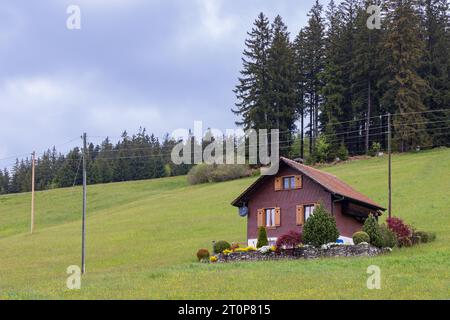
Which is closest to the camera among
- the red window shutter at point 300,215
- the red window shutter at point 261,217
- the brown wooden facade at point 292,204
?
the brown wooden facade at point 292,204

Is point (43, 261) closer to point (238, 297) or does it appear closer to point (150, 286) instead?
point (150, 286)

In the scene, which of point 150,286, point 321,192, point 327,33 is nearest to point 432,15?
point 327,33

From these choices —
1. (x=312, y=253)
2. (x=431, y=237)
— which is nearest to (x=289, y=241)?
(x=312, y=253)

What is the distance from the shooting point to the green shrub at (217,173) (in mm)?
82062

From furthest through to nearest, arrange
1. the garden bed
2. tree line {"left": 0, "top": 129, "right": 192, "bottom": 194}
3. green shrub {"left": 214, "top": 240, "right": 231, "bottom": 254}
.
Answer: tree line {"left": 0, "top": 129, "right": 192, "bottom": 194}, green shrub {"left": 214, "top": 240, "right": 231, "bottom": 254}, the garden bed

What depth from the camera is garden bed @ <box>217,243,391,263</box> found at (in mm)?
33019

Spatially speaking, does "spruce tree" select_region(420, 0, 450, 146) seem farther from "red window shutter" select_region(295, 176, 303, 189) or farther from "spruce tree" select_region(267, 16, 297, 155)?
"red window shutter" select_region(295, 176, 303, 189)

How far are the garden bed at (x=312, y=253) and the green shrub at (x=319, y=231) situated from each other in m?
0.43

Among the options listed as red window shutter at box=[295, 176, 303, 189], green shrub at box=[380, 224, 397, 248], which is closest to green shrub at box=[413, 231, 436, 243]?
green shrub at box=[380, 224, 397, 248]

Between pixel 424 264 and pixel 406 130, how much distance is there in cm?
5139

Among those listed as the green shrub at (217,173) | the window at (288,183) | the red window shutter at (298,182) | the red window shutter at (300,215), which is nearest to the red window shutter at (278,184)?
the window at (288,183)

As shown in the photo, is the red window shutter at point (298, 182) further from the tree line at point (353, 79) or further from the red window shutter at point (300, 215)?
the tree line at point (353, 79)

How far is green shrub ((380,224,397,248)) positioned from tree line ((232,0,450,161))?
42003 mm
